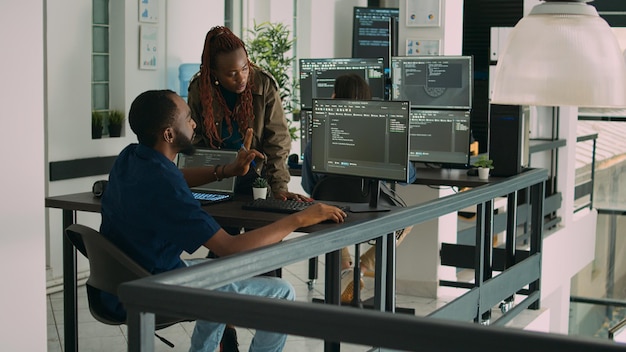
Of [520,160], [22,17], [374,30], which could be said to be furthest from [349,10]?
[22,17]

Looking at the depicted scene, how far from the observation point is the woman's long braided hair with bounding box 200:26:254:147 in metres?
4.16

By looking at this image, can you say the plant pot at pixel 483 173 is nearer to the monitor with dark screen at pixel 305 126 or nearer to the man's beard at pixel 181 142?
the monitor with dark screen at pixel 305 126

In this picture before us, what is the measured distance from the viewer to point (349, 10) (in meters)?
10.7

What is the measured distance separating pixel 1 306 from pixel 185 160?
1100 millimetres

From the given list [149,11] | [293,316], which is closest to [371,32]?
[149,11]

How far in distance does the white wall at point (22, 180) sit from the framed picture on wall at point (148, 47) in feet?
10.9

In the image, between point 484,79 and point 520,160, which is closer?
point 520,160

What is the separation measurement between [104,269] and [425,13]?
4110 millimetres

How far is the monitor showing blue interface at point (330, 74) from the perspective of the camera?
19.0ft

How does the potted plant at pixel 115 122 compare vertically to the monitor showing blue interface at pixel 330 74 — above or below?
A: below

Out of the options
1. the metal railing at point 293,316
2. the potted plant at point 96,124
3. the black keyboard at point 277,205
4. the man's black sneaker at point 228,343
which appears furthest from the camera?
the potted plant at point 96,124

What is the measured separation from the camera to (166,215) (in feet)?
10.1

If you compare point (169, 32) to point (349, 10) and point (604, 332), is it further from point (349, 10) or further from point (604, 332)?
point (604, 332)

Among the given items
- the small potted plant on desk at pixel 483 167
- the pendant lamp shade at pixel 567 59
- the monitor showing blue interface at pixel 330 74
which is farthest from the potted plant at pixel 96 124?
the pendant lamp shade at pixel 567 59
